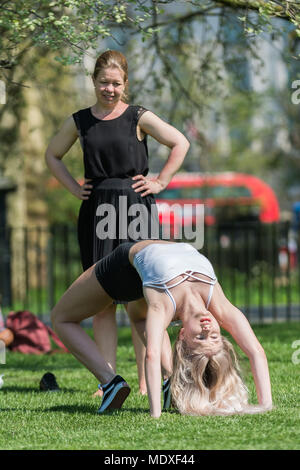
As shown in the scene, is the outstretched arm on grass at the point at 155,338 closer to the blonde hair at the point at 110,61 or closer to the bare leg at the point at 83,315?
the bare leg at the point at 83,315

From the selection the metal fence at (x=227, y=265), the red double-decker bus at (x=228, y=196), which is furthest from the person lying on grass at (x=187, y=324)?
the red double-decker bus at (x=228, y=196)

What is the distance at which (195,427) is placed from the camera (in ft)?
14.7

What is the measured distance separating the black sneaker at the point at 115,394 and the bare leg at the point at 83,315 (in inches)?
2.3

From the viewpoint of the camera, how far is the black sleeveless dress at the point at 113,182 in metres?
5.70

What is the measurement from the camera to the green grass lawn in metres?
4.16

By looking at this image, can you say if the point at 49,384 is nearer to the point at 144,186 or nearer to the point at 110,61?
the point at 144,186

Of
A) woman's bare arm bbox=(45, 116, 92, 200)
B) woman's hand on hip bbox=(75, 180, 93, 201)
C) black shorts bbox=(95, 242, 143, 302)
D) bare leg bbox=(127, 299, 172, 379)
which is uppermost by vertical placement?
woman's bare arm bbox=(45, 116, 92, 200)

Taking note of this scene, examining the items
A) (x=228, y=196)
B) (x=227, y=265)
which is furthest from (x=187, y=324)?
(x=228, y=196)

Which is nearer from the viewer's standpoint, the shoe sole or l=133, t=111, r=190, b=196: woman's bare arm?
the shoe sole

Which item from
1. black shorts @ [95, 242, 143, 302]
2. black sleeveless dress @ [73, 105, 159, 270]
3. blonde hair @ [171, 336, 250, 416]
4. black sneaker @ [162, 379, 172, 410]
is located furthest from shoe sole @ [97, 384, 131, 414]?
black sleeveless dress @ [73, 105, 159, 270]

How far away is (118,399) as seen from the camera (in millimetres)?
5176

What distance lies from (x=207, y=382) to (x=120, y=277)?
2.53ft

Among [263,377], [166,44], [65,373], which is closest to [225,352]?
[263,377]

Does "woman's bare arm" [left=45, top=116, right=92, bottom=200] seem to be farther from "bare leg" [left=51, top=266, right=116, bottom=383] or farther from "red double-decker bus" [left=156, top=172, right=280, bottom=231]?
"red double-decker bus" [left=156, top=172, right=280, bottom=231]
